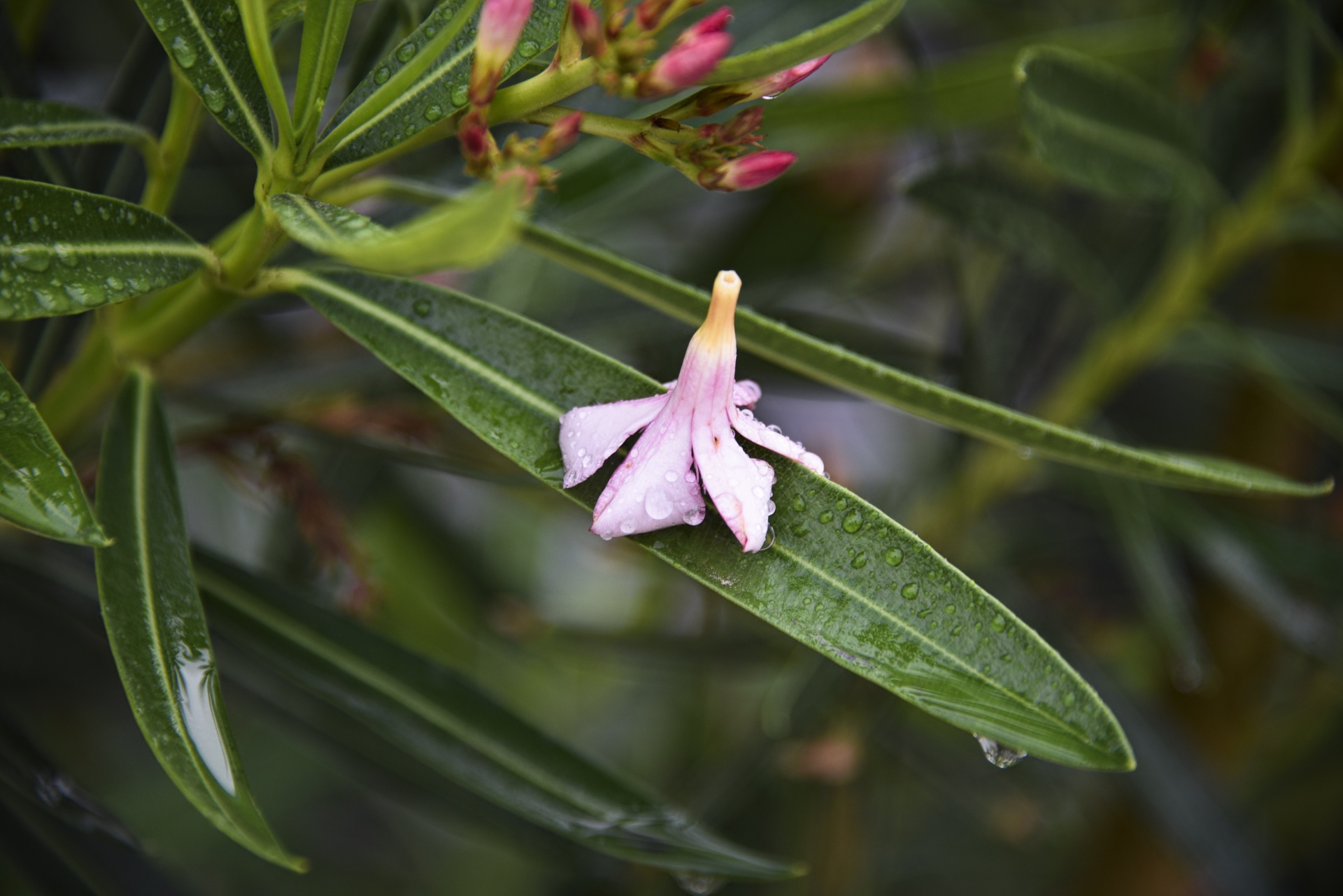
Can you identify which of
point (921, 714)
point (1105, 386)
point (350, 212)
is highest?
point (1105, 386)

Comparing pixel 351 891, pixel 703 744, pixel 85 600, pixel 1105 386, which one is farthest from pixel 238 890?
pixel 1105 386

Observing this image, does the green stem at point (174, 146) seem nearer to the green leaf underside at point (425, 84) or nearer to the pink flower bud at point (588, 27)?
the green leaf underside at point (425, 84)

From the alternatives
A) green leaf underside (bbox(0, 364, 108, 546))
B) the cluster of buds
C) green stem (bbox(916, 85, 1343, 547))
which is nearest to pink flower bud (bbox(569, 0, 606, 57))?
the cluster of buds

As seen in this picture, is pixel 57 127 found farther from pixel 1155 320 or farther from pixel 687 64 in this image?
pixel 1155 320

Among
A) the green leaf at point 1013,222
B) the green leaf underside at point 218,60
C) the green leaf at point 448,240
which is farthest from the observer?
the green leaf at point 1013,222

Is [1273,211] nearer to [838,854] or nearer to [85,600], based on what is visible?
[838,854]

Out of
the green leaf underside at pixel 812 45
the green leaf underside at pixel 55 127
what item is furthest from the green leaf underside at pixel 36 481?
the green leaf underside at pixel 812 45

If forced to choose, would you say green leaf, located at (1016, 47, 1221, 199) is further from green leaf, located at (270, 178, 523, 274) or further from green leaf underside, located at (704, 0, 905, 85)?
green leaf, located at (270, 178, 523, 274)
